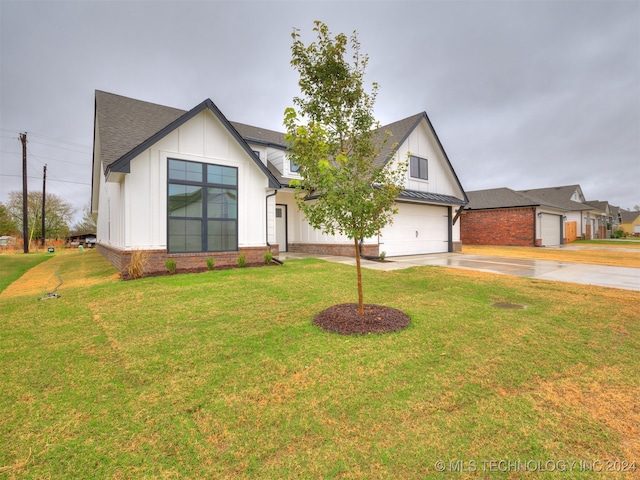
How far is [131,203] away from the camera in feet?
29.7

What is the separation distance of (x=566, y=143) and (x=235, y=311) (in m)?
51.3

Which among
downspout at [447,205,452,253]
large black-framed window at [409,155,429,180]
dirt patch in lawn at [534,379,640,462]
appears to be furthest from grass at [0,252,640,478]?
downspout at [447,205,452,253]

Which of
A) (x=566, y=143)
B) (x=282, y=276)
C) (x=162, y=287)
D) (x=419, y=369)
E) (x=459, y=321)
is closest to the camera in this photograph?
(x=419, y=369)

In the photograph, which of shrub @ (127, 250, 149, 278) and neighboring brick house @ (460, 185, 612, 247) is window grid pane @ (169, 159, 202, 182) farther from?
neighboring brick house @ (460, 185, 612, 247)

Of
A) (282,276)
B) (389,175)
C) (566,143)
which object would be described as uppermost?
(566,143)

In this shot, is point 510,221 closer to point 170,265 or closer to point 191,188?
point 191,188

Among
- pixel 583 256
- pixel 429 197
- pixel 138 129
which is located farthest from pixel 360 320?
pixel 583 256

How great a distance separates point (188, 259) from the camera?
979 centimetres

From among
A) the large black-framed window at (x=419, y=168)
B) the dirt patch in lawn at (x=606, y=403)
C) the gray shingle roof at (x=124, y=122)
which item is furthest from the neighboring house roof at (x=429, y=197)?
the dirt patch in lawn at (x=606, y=403)

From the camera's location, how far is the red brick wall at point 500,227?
896 inches

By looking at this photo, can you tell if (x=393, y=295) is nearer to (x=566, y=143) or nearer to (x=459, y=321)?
(x=459, y=321)

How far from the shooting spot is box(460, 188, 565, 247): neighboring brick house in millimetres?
22750

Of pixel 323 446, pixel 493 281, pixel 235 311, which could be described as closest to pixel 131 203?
pixel 235 311

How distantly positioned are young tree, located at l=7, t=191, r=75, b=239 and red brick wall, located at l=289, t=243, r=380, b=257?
37.0 metres
